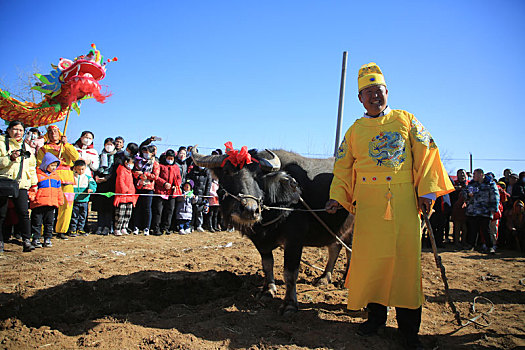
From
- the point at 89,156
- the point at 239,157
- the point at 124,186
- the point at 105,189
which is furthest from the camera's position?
the point at 105,189

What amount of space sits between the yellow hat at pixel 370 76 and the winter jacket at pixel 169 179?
6.07 meters

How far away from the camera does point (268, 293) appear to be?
415 centimetres

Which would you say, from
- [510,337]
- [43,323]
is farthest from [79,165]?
[510,337]

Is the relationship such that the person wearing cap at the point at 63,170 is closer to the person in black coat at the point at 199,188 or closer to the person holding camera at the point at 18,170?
the person holding camera at the point at 18,170

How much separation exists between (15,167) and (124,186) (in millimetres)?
2341

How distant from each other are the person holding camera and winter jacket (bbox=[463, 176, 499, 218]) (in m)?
9.76

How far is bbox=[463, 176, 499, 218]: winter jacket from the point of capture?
8.08 m

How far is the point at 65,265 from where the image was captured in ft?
15.9

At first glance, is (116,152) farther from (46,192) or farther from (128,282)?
(128,282)

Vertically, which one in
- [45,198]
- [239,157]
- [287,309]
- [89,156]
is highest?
[89,156]

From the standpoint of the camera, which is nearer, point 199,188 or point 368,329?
point 368,329

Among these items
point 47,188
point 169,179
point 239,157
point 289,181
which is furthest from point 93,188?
point 289,181

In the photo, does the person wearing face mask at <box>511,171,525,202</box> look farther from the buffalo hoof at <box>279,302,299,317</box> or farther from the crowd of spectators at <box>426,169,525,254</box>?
the buffalo hoof at <box>279,302,299,317</box>

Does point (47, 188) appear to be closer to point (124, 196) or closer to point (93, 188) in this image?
point (93, 188)
